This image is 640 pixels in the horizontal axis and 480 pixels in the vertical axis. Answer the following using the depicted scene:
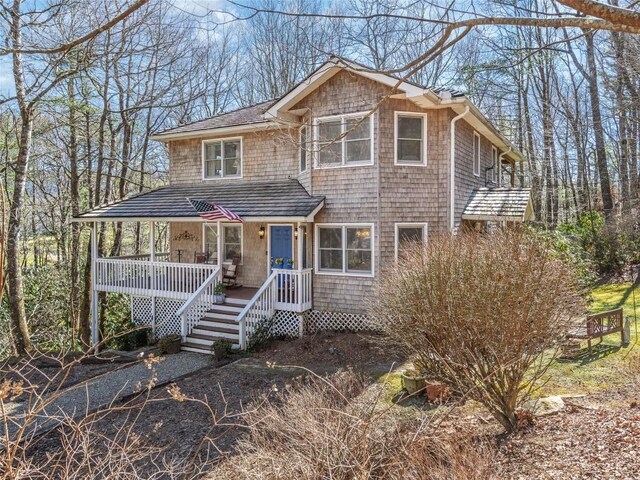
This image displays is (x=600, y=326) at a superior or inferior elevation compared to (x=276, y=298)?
inferior

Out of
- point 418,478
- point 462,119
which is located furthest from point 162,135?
point 418,478

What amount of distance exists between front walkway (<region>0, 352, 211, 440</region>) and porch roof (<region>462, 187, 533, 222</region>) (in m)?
8.88

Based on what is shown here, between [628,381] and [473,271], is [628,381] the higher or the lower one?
the lower one

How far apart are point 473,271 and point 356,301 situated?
246 inches

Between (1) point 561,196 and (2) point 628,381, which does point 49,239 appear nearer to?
(2) point 628,381

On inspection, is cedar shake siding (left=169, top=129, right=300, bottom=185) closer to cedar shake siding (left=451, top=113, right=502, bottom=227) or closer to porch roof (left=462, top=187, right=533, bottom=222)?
cedar shake siding (left=451, top=113, right=502, bottom=227)

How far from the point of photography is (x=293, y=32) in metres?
24.2

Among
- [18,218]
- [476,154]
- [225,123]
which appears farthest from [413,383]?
[18,218]

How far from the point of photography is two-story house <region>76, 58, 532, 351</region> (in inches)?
472

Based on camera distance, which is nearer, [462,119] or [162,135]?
[462,119]

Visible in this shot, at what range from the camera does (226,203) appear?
45.0 ft

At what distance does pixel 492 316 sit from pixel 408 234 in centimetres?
672

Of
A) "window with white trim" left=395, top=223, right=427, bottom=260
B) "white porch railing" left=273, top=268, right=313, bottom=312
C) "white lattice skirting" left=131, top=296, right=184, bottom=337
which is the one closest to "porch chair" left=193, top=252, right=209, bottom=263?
"white lattice skirting" left=131, top=296, right=184, bottom=337

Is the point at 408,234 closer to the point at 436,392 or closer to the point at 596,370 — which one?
the point at 596,370
